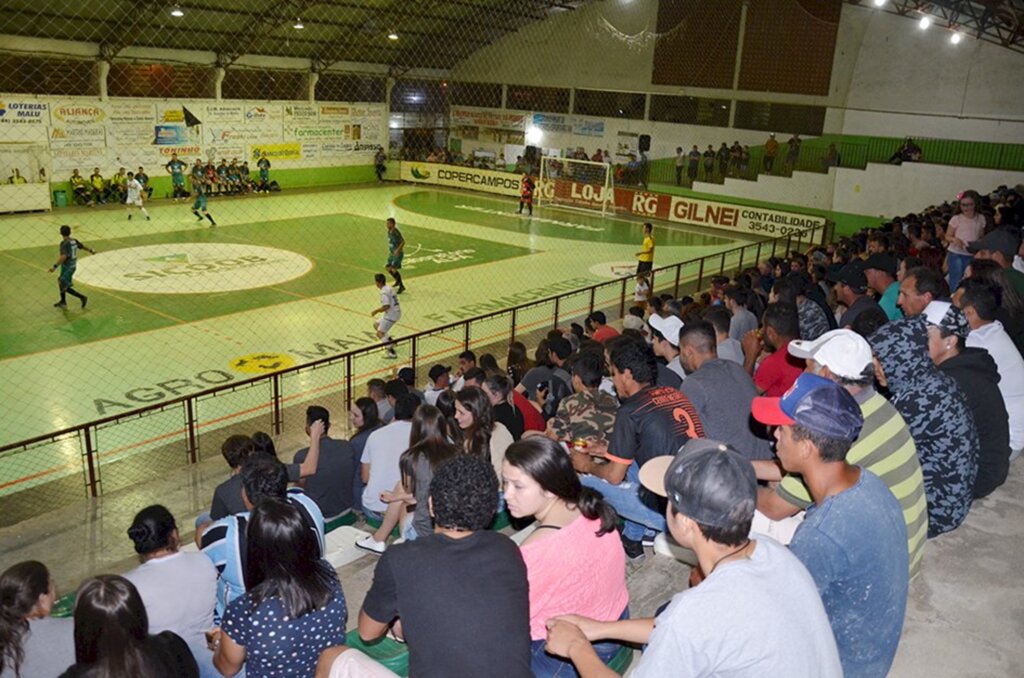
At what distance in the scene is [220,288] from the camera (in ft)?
55.5

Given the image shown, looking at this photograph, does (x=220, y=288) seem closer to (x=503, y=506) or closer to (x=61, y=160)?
(x=61, y=160)

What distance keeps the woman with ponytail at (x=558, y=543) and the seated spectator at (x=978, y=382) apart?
247 cm

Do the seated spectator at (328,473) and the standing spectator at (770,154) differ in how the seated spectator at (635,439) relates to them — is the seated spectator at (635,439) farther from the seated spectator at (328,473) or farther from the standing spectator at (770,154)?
the standing spectator at (770,154)

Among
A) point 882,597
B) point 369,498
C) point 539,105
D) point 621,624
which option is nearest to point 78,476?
point 369,498

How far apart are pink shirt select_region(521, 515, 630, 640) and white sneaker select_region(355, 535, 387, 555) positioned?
7.27 ft

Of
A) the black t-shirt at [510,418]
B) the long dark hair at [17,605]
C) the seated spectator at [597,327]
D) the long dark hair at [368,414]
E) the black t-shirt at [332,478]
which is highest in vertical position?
the long dark hair at [17,605]

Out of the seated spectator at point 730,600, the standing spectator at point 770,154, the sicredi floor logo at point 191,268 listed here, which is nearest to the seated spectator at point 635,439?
the seated spectator at point 730,600

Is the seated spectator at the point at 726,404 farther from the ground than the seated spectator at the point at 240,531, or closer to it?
farther from the ground

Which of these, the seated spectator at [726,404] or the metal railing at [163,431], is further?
the metal railing at [163,431]

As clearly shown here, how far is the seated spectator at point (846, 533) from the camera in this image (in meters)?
2.60

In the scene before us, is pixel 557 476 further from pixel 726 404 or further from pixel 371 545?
pixel 371 545

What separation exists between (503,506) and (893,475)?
2342 mm

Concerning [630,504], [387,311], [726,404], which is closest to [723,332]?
[726,404]

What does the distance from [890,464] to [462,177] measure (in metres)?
30.7
